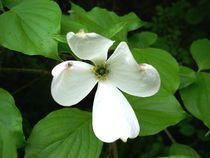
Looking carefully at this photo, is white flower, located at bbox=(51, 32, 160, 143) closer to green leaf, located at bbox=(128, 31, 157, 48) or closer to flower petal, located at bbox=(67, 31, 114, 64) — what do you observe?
flower petal, located at bbox=(67, 31, 114, 64)

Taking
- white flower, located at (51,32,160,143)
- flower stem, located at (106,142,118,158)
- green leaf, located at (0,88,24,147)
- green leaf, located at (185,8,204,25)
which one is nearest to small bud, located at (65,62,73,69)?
white flower, located at (51,32,160,143)

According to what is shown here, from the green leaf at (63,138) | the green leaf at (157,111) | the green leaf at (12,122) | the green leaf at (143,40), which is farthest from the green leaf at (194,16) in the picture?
the green leaf at (12,122)

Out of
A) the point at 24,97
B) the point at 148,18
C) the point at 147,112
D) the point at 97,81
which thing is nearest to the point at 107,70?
the point at 97,81

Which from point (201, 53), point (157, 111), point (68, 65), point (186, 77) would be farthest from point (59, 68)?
point (201, 53)

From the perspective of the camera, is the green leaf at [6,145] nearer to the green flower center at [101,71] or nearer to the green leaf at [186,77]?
the green flower center at [101,71]

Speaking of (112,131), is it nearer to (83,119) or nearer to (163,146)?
(83,119)
